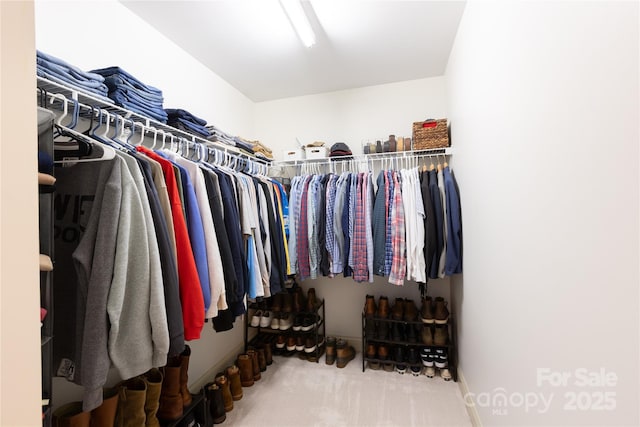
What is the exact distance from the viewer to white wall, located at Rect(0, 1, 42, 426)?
1.52 feet

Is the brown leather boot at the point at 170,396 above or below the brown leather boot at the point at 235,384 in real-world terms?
above

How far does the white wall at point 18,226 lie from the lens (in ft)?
1.52

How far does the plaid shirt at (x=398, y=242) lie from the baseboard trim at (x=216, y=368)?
1592mm

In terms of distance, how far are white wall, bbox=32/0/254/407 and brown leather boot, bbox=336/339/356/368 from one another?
3.10 ft

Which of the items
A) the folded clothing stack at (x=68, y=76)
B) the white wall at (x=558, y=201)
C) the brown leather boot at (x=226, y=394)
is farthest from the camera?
the brown leather boot at (x=226, y=394)

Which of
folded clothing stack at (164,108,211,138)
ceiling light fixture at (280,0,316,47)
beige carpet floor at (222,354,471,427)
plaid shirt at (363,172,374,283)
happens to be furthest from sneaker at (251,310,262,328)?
ceiling light fixture at (280,0,316,47)

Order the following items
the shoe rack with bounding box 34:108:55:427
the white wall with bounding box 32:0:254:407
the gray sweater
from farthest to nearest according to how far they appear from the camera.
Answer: the white wall with bounding box 32:0:254:407 → the gray sweater → the shoe rack with bounding box 34:108:55:427

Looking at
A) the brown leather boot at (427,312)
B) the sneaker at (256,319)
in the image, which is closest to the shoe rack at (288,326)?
the sneaker at (256,319)

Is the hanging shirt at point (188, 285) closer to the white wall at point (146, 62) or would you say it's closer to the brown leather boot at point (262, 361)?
the white wall at point (146, 62)

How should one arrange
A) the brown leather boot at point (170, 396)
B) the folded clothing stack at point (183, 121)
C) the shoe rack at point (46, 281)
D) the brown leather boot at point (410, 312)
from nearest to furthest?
the shoe rack at point (46, 281) → the brown leather boot at point (170, 396) → the folded clothing stack at point (183, 121) → the brown leather boot at point (410, 312)

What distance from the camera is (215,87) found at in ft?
7.96

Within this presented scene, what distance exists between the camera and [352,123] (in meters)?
2.74

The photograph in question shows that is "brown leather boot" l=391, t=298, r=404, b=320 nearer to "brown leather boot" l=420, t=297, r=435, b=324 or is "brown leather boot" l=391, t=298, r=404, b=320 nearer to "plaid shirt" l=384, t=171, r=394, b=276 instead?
"brown leather boot" l=420, t=297, r=435, b=324

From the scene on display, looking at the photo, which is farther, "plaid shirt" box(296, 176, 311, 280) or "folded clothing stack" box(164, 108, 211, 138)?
"plaid shirt" box(296, 176, 311, 280)
